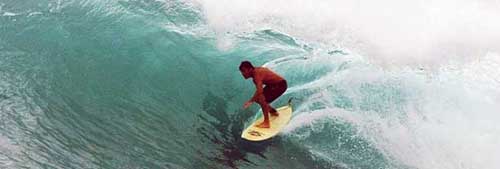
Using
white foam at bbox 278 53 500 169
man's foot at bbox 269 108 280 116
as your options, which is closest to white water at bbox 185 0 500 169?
white foam at bbox 278 53 500 169

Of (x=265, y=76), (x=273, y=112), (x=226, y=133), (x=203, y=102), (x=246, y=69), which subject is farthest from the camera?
(x=203, y=102)

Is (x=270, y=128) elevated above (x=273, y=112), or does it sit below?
below

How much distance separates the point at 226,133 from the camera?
30.2 ft

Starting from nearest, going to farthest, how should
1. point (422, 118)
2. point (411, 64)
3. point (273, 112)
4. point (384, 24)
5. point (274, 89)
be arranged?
point (274, 89) → point (273, 112) → point (422, 118) → point (411, 64) → point (384, 24)

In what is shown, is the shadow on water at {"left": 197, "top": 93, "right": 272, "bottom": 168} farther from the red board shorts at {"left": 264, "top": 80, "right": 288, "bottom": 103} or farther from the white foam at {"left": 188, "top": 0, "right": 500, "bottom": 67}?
the white foam at {"left": 188, "top": 0, "right": 500, "bottom": 67}

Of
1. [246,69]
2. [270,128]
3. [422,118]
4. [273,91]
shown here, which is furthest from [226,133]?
[422,118]

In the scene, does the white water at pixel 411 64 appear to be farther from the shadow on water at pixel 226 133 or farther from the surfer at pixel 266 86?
the shadow on water at pixel 226 133

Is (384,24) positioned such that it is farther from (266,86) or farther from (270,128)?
(270,128)

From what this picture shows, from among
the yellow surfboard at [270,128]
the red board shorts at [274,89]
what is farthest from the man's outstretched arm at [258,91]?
the yellow surfboard at [270,128]

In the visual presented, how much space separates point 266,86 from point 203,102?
153 centimetres

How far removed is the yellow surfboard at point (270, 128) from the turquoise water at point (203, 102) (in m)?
0.14

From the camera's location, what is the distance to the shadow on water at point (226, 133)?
8392 mm

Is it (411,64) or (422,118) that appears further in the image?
(411,64)

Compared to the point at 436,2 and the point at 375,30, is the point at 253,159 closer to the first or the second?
the point at 375,30
